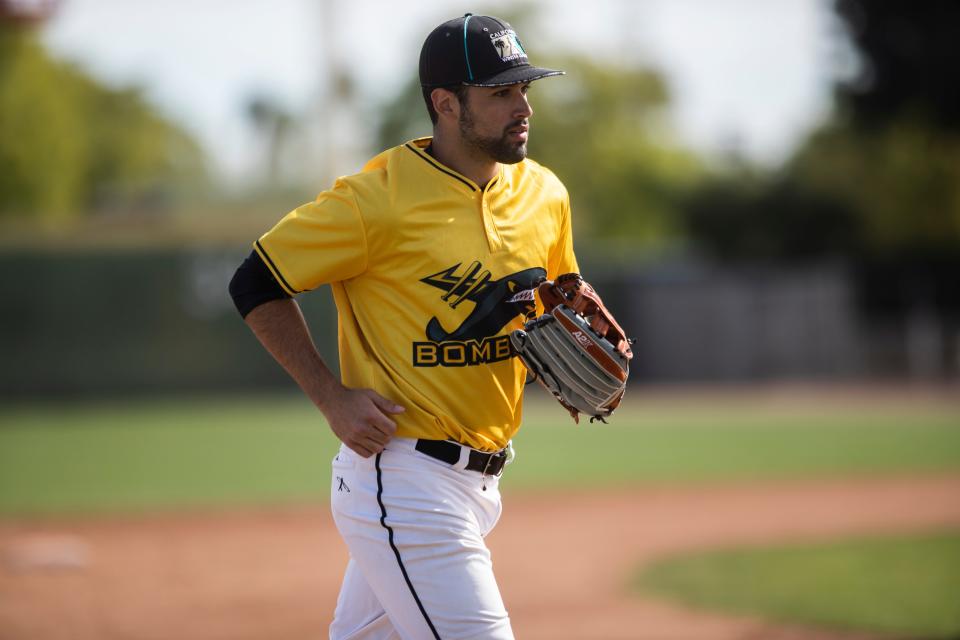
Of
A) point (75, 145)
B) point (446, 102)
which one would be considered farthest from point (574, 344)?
point (75, 145)

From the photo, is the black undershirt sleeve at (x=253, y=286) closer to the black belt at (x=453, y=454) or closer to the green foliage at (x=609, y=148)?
the black belt at (x=453, y=454)

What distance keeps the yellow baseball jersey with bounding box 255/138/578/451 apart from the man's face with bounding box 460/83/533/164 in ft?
0.44

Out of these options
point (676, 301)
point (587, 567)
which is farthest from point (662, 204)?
point (587, 567)

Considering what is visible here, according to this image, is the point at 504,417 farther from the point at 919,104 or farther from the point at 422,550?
the point at 919,104

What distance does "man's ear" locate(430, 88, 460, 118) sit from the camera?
3.29 m

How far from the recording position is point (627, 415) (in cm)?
1886

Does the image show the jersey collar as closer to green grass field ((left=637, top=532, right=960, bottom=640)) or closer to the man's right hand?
the man's right hand

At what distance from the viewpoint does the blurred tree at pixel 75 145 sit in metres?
35.0

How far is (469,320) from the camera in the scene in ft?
10.6

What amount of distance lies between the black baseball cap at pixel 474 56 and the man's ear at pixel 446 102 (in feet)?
0.08

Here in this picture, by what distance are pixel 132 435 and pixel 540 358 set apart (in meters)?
13.5

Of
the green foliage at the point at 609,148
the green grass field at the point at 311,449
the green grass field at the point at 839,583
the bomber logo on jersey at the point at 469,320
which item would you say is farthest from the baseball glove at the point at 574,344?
the green foliage at the point at 609,148

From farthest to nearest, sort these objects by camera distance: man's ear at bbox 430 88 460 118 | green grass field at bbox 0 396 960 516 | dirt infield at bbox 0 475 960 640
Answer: green grass field at bbox 0 396 960 516, dirt infield at bbox 0 475 960 640, man's ear at bbox 430 88 460 118

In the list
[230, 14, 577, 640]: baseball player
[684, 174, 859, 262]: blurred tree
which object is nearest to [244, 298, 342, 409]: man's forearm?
[230, 14, 577, 640]: baseball player
